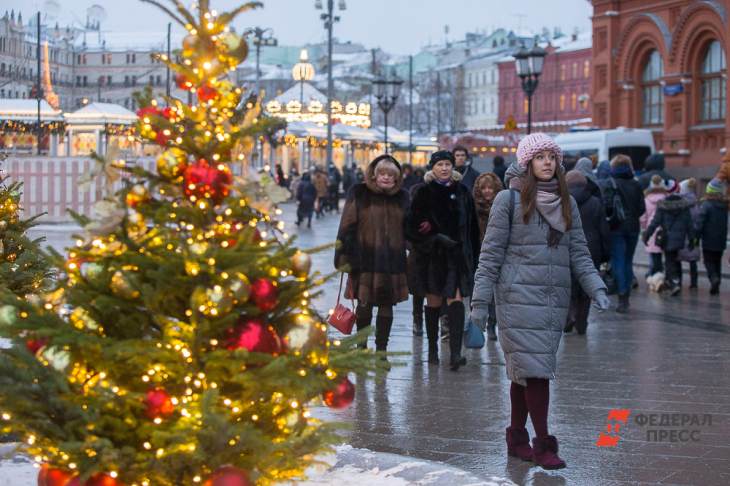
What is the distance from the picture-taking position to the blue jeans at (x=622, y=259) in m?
16.6

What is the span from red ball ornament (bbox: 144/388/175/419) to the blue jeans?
12443 millimetres

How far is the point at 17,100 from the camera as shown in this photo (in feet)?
136

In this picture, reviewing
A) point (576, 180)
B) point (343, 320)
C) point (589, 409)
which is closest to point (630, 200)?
point (576, 180)

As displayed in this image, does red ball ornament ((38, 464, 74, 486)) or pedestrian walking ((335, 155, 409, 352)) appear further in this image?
pedestrian walking ((335, 155, 409, 352))

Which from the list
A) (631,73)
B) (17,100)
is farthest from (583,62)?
(17,100)

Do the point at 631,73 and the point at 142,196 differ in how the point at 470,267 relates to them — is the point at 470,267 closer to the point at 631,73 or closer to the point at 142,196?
the point at 142,196

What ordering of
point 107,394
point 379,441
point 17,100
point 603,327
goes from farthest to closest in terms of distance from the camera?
1. point 17,100
2. point 603,327
3. point 379,441
4. point 107,394

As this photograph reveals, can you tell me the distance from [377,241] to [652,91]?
1482 inches

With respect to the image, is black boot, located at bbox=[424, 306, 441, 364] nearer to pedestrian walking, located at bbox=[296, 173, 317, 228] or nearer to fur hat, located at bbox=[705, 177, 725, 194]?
fur hat, located at bbox=[705, 177, 725, 194]

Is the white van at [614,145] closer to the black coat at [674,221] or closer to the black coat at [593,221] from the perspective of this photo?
the black coat at [674,221]

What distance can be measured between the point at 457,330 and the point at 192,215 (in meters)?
6.79

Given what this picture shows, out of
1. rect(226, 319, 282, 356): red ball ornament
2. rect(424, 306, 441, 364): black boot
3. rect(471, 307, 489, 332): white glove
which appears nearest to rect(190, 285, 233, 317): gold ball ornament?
rect(226, 319, 282, 356): red ball ornament

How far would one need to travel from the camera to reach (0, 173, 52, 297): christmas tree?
364 inches

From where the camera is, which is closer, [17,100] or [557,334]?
[557,334]
